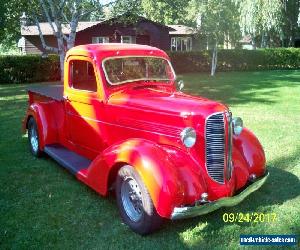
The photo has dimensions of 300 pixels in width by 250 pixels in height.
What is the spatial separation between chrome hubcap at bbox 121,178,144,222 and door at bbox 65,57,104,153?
42.2 inches

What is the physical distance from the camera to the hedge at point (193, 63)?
19.6 meters

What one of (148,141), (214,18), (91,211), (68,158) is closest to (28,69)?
(214,18)

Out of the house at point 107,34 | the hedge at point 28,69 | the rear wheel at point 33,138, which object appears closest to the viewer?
the rear wheel at point 33,138

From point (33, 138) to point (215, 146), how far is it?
3.89m

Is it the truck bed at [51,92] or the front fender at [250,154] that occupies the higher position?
the truck bed at [51,92]

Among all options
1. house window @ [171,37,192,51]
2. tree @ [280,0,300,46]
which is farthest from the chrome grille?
house window @ [171,37,192,51]

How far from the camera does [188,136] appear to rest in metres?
4.14

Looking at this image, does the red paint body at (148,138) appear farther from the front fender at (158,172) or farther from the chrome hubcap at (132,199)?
the chrome hubcap at (132,199)

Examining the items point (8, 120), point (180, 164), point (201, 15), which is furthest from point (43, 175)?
point (201, 15)

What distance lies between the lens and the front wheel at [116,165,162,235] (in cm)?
398

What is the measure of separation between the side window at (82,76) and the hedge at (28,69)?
48.9 feet

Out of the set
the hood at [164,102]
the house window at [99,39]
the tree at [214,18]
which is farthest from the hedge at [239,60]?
the hood at [164,102]

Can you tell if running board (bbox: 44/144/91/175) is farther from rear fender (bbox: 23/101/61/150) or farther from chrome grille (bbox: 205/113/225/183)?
chrome grille (bbox: 205/113/225/183)

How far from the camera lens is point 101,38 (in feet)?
96.3
